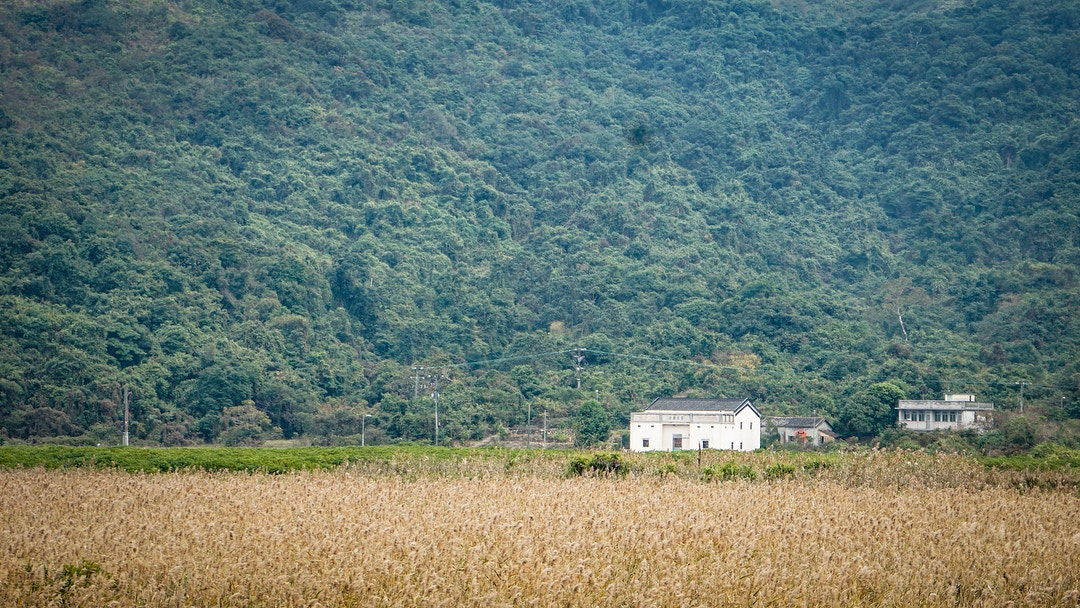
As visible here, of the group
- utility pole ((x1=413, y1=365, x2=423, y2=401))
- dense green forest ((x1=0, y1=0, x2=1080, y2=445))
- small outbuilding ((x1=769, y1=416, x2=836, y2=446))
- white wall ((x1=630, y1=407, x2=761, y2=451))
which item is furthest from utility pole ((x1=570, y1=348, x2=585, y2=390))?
white wall ((x1=630, y1=407, x2=761, y2=451))

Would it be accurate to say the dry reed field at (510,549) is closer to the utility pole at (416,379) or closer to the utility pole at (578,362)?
the utility pole at (416,379)

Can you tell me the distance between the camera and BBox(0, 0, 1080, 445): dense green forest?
6538 cm

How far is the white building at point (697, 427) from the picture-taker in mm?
49969

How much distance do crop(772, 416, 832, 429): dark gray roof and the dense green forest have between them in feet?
6.69

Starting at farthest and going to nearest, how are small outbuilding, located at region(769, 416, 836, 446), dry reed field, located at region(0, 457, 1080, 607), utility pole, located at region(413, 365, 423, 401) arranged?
utility pole, located at region(413, 365, 423, 401) → small outbuilding, located at region(769, 416, 836, 446) → dry reed field, located at region(0, 457, 1080, 607)

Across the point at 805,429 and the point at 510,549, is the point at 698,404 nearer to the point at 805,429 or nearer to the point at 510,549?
the point at 805,429

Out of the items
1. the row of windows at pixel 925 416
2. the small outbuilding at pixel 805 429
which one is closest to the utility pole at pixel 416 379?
the small outbuilding at pixel 805 429

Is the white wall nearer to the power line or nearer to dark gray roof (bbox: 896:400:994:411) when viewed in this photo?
dark gray roof (bbox: 896:400:994:411)

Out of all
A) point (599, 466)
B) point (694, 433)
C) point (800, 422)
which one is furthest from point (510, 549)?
point (800, 422)

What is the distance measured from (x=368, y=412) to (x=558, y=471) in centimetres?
4111

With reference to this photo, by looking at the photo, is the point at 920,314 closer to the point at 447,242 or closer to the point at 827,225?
the point at 827,225

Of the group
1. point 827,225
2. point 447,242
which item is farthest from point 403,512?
point 827,225

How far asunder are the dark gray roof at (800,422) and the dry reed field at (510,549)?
3814 cm

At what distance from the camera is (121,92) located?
130m
